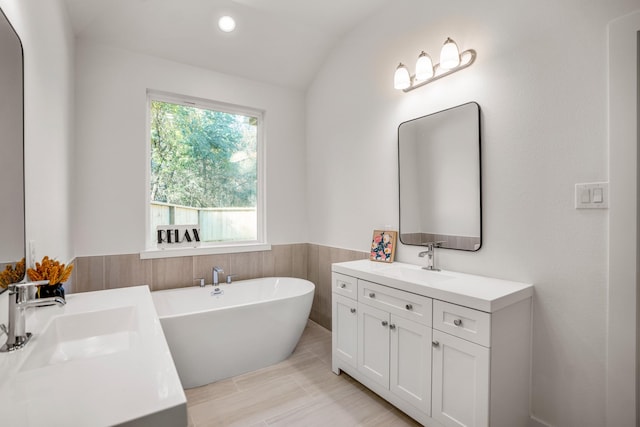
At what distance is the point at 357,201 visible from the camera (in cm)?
287

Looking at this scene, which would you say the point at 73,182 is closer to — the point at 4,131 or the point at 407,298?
the point at 4,131

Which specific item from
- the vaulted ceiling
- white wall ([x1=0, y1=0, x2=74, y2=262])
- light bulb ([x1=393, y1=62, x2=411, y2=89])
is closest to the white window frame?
the vaulted ceiling

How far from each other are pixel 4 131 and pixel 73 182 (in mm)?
1618

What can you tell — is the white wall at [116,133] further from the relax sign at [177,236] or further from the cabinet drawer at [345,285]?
the cabinet drawer at [345,285]

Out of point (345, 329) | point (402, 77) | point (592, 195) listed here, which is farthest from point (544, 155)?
point (345, 329)

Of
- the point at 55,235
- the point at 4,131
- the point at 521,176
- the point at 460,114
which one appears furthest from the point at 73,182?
the point at 521,176

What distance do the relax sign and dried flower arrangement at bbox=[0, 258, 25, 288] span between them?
5.35 feet

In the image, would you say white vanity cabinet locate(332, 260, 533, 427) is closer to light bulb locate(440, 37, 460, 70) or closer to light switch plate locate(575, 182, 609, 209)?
light switch plate locate(575, 182, 609, 209)

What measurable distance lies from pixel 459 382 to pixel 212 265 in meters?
2.32

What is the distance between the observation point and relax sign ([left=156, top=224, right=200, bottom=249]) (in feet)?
9.30

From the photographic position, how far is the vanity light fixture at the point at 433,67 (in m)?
1.92

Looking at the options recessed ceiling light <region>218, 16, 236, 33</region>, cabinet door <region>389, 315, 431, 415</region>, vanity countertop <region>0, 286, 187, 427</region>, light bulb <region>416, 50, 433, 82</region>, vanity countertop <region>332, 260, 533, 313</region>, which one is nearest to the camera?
vanity countertop <region>0, 286, 187, 427</region>

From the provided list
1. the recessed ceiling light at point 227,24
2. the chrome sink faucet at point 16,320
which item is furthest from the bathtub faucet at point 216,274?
the recessed ceiling light at point 227,24

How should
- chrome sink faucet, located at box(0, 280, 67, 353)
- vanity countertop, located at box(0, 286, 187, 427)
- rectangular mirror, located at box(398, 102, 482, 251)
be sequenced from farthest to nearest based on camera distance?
rectangular mirror, located at box(398, 102, 482, 251) → chrome sink faucet, located at box(0, 280, 67, 353) → vanity countertop, located at box(0, 286, 187, 427)
